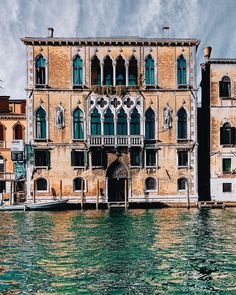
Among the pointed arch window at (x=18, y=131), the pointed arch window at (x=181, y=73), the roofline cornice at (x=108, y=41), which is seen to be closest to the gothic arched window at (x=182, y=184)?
the pointed arch window at (x=181, y=73)

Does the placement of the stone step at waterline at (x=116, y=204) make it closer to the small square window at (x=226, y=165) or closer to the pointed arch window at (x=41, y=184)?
the pointed arch window at (x=41, y=184)

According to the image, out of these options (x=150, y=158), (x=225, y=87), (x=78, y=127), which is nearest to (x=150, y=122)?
(x=150, y=158)

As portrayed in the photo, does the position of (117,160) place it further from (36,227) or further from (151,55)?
(36,227)

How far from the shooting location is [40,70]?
2836 cm

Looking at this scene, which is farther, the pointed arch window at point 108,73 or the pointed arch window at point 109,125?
the pointed arch window at point 108,73

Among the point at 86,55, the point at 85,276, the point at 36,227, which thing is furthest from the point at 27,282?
the point at 86,55

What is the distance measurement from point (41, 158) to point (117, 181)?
204 inches

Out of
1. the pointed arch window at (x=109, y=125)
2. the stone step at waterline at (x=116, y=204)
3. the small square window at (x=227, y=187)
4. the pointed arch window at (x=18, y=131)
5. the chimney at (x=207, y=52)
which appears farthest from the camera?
the pointed arch window at (x=18, y=131)

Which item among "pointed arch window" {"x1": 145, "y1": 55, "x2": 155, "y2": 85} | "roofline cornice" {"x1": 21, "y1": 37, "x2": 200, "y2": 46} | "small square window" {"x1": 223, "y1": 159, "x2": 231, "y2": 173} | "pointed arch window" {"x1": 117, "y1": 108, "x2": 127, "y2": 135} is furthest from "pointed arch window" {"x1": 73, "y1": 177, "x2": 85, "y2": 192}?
"small square window" {"x1": 223, "y1": 159, "x2": 231, "y2": 173}

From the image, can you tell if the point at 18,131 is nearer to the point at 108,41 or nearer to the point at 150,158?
the point at 108,41

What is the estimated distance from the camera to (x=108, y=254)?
44.1 ft

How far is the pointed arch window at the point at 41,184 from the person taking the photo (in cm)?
2800

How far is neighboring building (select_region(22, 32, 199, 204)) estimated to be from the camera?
2798 cm

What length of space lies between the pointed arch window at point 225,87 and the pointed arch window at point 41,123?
11.8m
